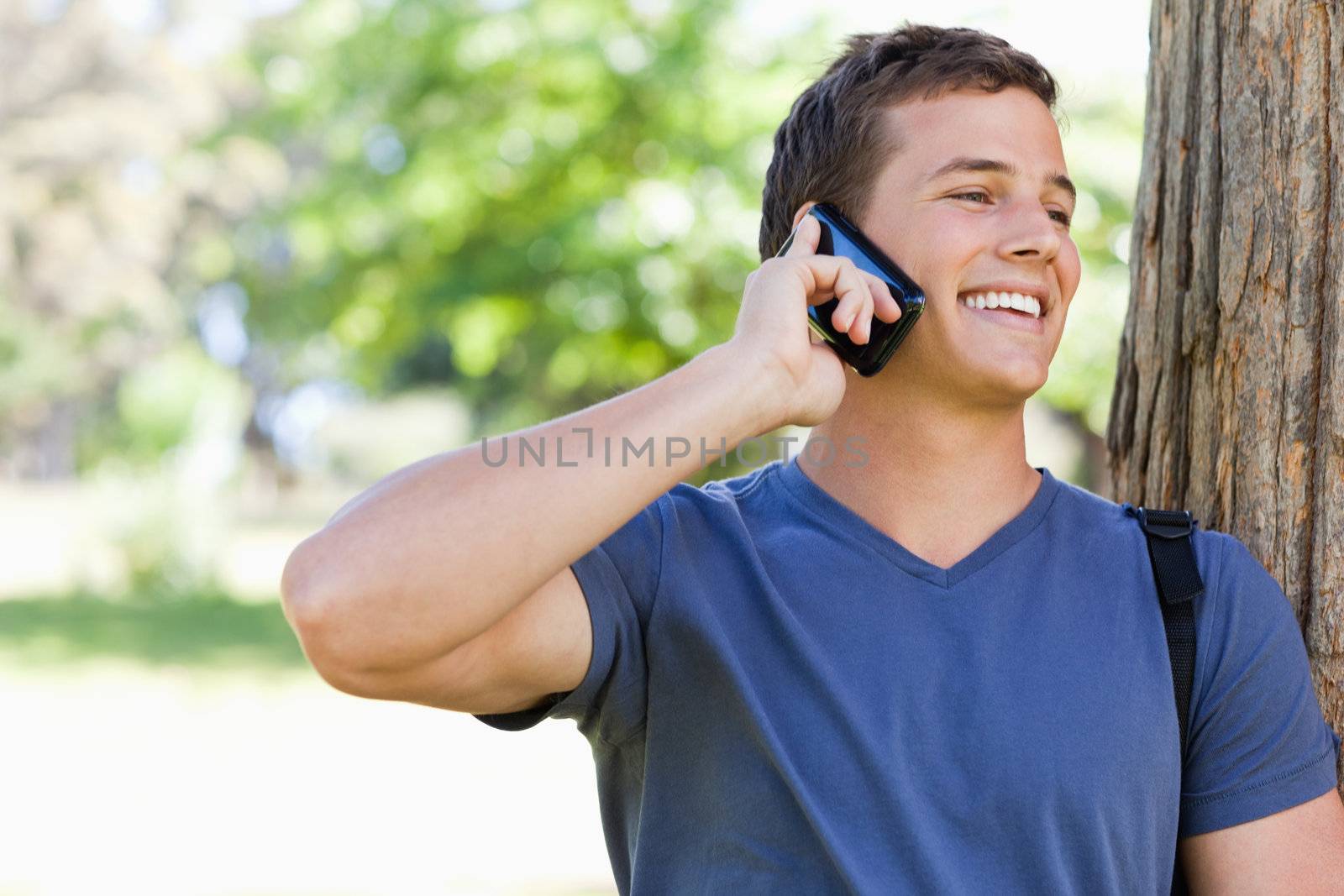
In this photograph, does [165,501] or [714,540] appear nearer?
[714,540]

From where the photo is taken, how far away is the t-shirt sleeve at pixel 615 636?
203cm

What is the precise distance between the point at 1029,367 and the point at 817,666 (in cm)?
66

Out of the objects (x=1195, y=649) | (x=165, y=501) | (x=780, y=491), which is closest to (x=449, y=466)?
(x=780, y=491)

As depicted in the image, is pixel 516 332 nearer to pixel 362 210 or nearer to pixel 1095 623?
pixel 362 210

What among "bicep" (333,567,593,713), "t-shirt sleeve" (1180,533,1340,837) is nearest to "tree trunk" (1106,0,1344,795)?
"t-shirt sleeve" (1180,533,1340,837)

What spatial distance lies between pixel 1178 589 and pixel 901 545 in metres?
0.45

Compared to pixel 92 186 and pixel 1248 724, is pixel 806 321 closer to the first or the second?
pixel 1248 724

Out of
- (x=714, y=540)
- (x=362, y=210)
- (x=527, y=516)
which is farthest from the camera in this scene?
(x=362, y=210)

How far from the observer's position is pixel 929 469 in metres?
2.32

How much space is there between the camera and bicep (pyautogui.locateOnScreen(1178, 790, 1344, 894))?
6.64ft

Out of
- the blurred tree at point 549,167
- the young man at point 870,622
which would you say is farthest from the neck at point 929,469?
the blurred tree at point 549,167

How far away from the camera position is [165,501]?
16.9 meters

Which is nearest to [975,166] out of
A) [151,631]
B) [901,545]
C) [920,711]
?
[901,545]

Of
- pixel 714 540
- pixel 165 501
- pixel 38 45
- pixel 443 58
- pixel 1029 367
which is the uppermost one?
pixel 38 45
